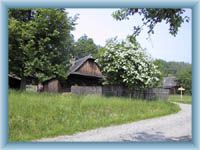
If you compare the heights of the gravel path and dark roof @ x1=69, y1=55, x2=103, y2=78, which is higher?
dark roof @ x1=69, y1=55, x2=103, y2=78

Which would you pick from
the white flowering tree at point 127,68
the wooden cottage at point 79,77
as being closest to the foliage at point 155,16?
the wooden cottage at point 79,77

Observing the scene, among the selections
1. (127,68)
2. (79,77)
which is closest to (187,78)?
(79,77)

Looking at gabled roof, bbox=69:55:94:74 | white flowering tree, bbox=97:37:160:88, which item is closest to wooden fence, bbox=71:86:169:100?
gabled roof, bbox=69:55:94:74

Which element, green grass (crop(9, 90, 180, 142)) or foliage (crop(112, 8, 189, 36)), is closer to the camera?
foliage (crop(112, 8, 189, 36))

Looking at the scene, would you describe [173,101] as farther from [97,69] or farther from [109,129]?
[109,129]

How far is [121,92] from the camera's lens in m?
15.3

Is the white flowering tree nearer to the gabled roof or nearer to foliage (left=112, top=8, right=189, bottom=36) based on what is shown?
the gabled roof

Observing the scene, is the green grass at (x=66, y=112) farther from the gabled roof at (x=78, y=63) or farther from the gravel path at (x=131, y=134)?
the gabled roof at (x=78, y=63)

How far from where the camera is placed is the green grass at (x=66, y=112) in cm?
830

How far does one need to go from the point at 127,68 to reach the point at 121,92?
14.7 feet

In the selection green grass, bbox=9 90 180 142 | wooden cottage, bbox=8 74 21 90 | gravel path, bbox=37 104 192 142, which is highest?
wooden cottage, bbox=8 74 21 90

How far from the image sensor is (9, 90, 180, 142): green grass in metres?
8.30

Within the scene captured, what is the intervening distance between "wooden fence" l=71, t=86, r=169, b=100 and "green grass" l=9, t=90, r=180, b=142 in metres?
0.44

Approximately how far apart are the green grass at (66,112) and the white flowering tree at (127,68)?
411cm
